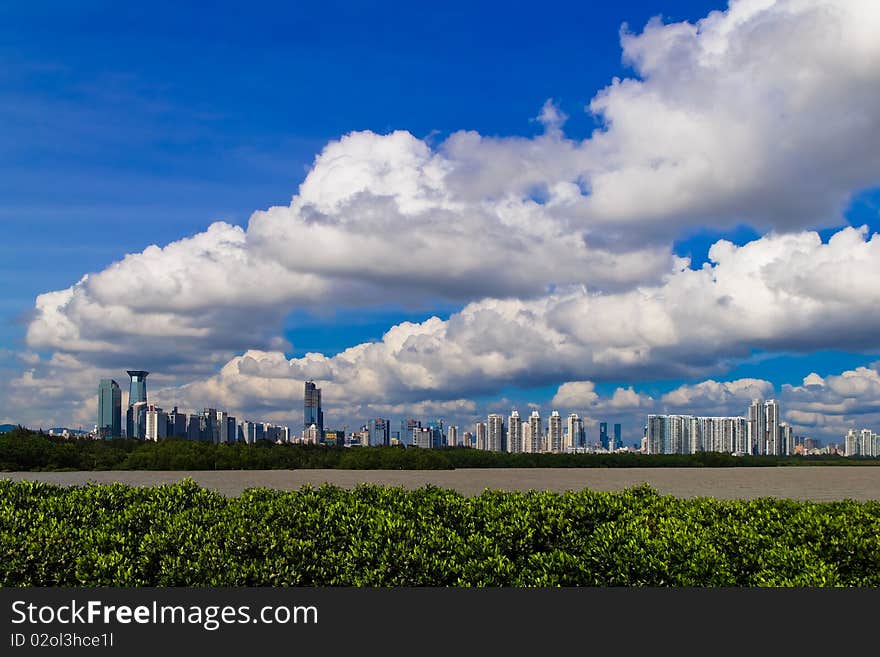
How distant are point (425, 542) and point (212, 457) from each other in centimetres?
1968

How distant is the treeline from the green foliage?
16383 millimetres

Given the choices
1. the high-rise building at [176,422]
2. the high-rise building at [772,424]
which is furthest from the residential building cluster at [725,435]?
the high-rise building at [176,422]

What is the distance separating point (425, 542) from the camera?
7695 millimetres

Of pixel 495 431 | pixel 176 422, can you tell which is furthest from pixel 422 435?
pixel 176 422

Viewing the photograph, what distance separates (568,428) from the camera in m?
73.6

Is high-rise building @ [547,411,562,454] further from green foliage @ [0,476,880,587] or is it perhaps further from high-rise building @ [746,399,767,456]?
green foliage @ [0,476,880,587]

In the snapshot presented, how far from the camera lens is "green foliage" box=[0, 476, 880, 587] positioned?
7398 mm

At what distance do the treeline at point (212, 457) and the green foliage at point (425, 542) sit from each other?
16383 millimetres

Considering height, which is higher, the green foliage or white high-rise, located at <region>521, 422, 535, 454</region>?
the green foliage

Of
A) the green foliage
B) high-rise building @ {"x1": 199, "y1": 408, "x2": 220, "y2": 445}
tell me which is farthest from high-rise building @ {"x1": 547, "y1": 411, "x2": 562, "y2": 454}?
the green foliage

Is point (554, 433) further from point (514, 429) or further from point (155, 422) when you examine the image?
point (155, 422)

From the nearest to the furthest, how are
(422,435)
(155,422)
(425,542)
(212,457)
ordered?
(425,542)
(212,457)
(155,422)
(422,435)

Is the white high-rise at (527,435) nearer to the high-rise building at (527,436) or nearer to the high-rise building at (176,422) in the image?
the high-rise building at (527,436)

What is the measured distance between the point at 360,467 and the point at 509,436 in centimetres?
4004
